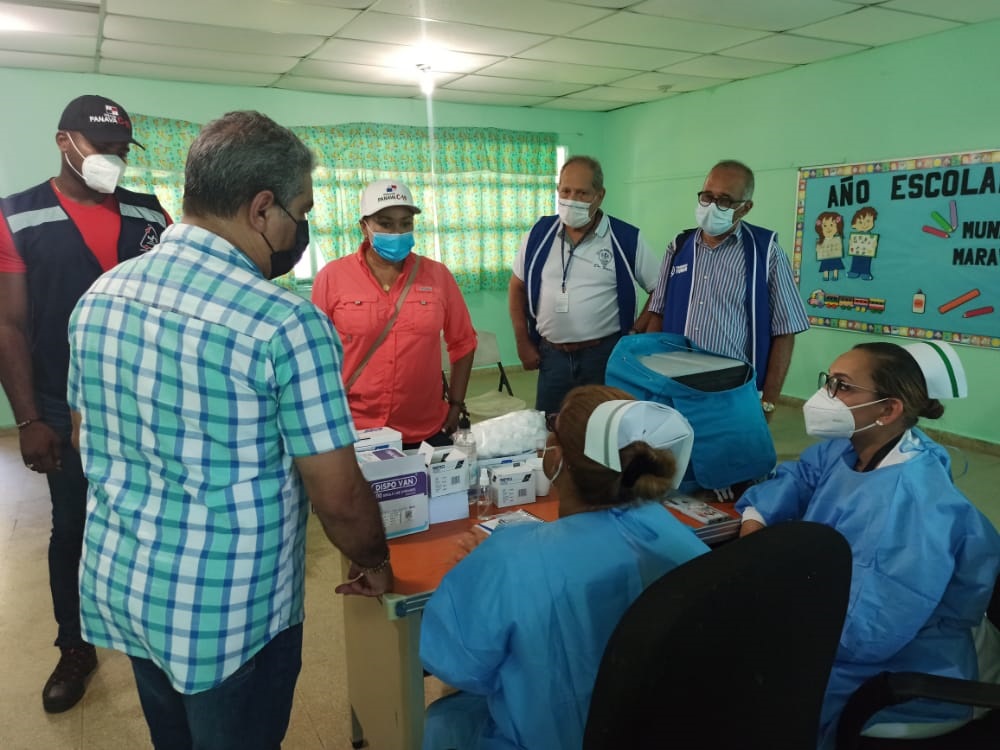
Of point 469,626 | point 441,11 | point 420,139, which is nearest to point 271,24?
point 441,11

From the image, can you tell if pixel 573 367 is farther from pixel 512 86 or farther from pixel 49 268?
pixel 512 86

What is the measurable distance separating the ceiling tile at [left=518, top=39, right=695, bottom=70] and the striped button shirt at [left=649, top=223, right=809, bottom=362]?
8.79ft

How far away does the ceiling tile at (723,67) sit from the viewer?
515cm

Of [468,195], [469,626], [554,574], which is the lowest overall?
[469,626]

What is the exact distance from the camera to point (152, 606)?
1092 mm

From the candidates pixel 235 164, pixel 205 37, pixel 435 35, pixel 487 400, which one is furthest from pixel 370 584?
pixel 205 37

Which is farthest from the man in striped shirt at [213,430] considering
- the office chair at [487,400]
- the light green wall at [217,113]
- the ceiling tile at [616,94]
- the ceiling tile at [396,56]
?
the ceiling tile at [616,94]

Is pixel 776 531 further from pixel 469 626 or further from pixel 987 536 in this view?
pixel 987 536

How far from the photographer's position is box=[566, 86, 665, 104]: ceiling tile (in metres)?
6.20

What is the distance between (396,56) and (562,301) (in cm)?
302

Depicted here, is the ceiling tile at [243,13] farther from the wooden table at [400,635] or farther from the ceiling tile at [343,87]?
the wooden table at [400,635]

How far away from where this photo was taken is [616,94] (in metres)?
6.41

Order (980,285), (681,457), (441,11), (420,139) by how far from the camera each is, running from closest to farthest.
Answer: (681,457)
(441,11)
(980,285)
(420,139)

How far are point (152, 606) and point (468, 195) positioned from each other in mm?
6120
